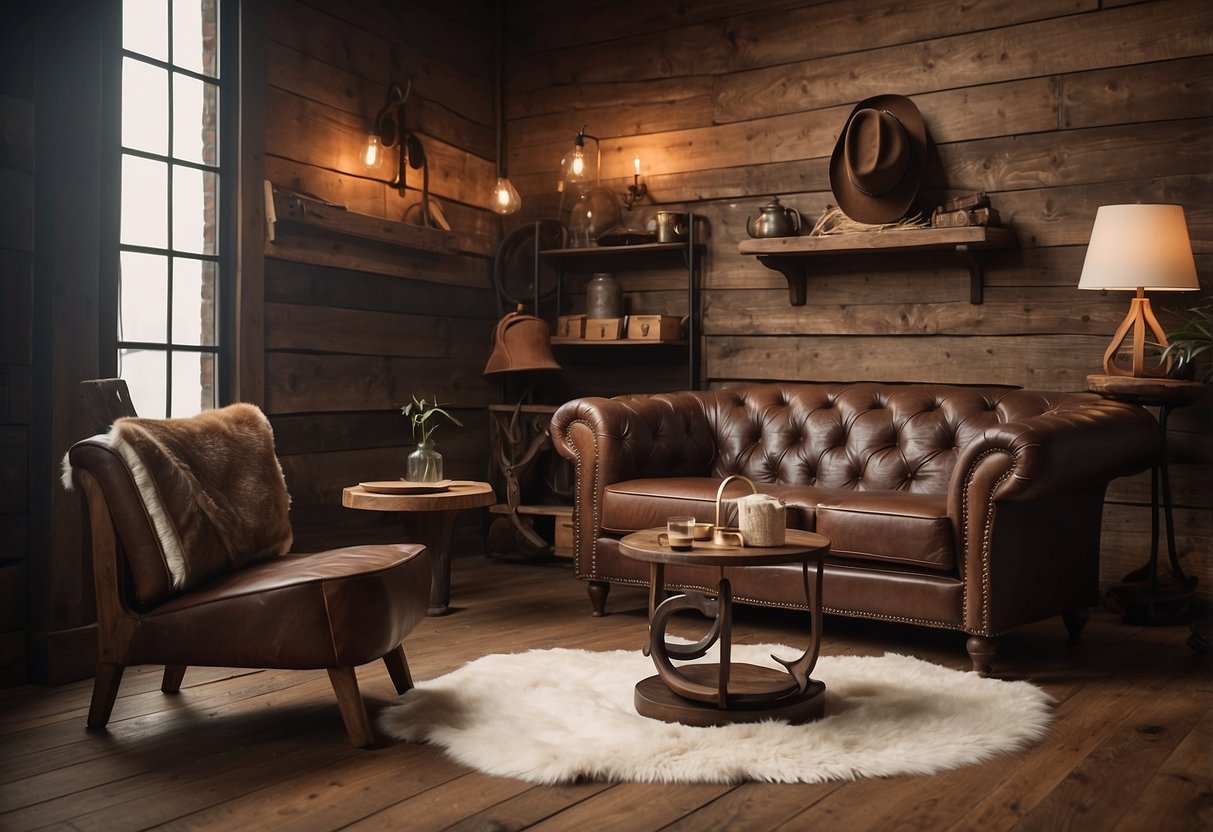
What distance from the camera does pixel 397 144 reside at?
499 centimetres

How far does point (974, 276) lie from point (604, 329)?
5.36ft

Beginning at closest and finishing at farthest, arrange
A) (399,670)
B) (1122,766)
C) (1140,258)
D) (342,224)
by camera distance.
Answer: (1122,766) < (399,670) < (1140,258) < (342,224)

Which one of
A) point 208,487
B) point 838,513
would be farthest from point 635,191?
point 208,487

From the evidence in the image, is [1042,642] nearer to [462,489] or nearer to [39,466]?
[462,489]

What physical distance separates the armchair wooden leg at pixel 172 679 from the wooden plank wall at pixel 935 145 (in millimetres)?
2831

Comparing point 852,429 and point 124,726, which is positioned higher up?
point 852,429

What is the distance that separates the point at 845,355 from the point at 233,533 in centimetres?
281

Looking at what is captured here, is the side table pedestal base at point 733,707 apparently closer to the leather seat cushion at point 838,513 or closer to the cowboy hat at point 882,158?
the leather seat cushion at point 838,513

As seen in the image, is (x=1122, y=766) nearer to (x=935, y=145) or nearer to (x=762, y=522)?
(x=762, y=522)

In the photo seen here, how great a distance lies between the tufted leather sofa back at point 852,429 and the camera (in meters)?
3.97

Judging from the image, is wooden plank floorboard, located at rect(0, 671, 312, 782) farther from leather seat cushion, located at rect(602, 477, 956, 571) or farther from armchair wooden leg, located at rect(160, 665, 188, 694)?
leather seat cushion, located at rect(602, 477, 956, 571)

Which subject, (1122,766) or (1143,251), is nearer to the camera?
(1122,766)

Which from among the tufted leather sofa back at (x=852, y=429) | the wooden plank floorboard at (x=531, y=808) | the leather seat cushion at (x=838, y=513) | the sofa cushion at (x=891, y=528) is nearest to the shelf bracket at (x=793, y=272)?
the tufted leather sofa back at (x=852, y=429)

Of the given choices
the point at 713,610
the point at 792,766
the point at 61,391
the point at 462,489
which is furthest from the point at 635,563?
the point at 61,391
